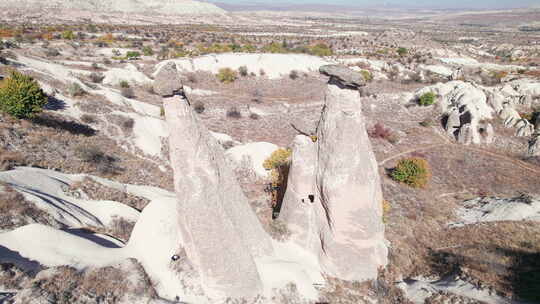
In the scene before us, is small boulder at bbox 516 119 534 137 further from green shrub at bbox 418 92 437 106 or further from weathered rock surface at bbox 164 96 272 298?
weathered rock surface at bbox 164 96 272 298

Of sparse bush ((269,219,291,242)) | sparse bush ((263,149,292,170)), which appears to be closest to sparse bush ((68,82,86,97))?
sparse bush ((263,149,292,170))

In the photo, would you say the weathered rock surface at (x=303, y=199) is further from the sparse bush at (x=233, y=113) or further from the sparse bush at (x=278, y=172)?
the sparse bush at (x=233, y=113)

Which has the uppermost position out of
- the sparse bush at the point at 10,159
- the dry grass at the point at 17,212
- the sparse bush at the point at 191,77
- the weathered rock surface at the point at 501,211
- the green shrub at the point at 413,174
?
the sparse bush at the point at 191,77

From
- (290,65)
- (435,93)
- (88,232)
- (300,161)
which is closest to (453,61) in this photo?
(435,93)

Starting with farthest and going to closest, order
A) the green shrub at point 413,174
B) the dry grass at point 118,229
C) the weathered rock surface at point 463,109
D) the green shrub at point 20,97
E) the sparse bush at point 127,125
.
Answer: the weathered rock surface at point 463,109 → the sparse bush at point 127,125 → the green shrub at point 413,174 → the green shrub at point 20,97 → the dry grass at point 118,229

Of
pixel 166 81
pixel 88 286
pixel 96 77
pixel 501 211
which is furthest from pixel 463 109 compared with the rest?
pixel 96 77

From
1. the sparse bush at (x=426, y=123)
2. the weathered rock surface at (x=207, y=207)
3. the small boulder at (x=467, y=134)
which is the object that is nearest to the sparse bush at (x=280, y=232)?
the weathered rock surface at (x=207, y=207)
